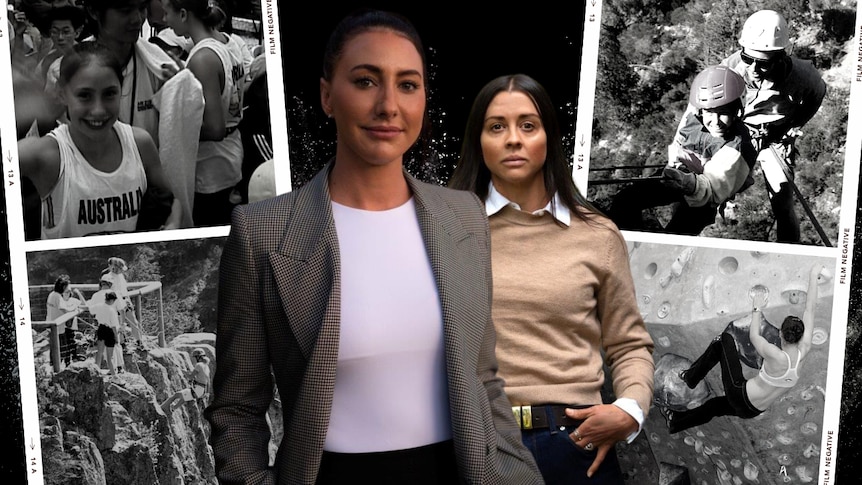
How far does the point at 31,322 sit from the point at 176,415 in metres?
0.57

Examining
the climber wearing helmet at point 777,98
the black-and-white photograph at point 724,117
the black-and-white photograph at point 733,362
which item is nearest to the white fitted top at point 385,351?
the black-and-white photograph at point 733,362

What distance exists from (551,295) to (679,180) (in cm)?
110

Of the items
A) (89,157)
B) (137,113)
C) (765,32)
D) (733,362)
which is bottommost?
(733,362)

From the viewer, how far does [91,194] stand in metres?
3.18

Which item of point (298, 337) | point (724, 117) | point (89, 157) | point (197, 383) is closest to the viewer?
point (298, 337)

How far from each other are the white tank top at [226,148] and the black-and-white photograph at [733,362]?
4.90 feet

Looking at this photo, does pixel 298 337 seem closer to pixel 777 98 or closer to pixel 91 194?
pixel 91 194

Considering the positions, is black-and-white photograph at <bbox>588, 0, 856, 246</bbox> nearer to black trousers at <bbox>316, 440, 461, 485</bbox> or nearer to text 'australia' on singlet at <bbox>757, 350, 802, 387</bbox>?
text 'australia' on singlet at <bbox>757, 350, 802, 387</bbox>

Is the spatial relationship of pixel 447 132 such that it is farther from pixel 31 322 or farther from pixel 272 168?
Result: pixel 31 322

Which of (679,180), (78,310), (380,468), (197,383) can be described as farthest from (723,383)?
(78,310)

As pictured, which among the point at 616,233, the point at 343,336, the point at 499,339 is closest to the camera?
the point at 343,336

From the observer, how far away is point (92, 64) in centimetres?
313

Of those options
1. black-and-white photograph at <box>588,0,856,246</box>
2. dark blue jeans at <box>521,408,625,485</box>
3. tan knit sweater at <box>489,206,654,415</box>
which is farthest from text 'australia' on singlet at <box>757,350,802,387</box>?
dark blue jeans at <box>521,408,625,485</box>

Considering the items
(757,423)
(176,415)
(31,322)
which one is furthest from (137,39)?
(757,423)
